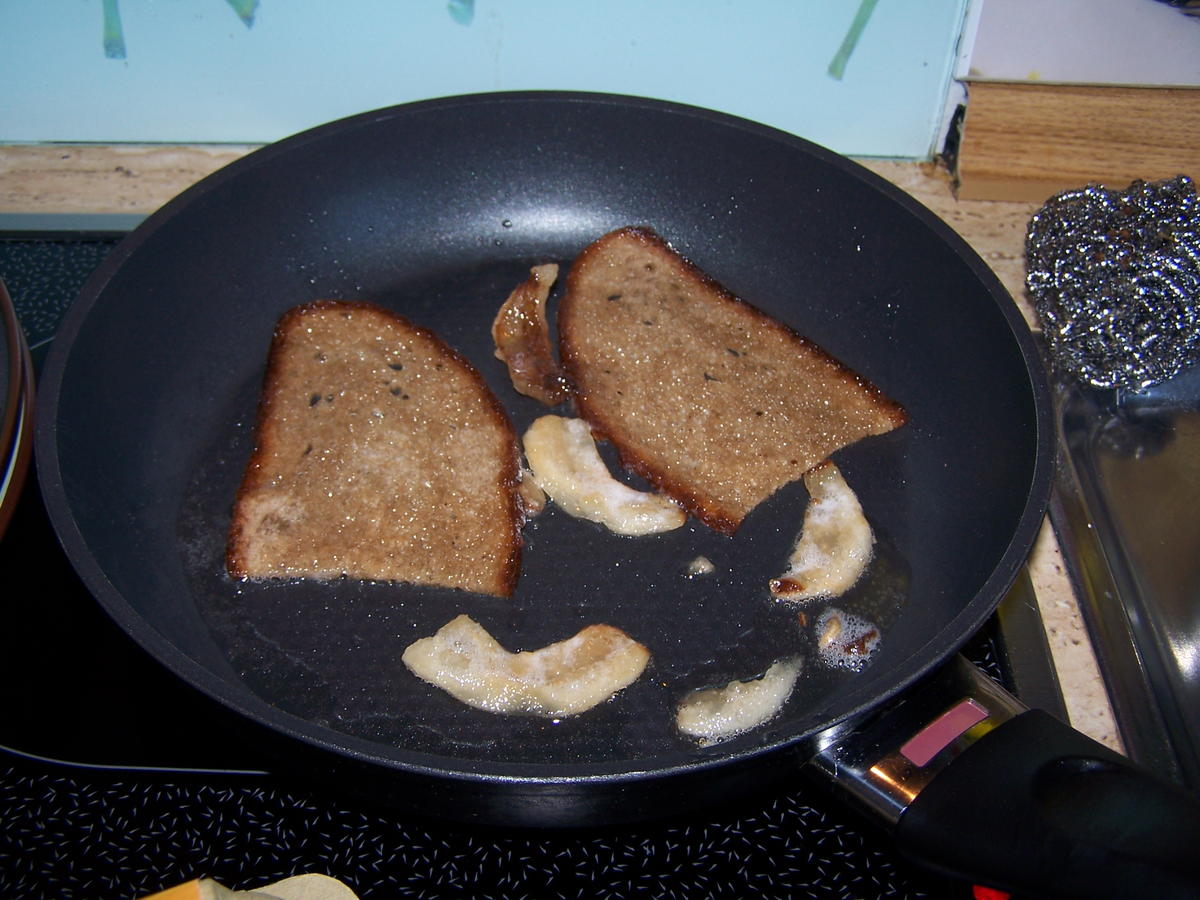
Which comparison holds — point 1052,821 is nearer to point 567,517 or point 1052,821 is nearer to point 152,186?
point 567,517

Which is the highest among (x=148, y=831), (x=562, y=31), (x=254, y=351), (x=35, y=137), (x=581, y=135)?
(x=562, y=31)

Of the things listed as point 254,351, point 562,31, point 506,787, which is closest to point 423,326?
point 254,351

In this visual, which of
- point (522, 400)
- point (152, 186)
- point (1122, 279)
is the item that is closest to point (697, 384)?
point (522, 400)

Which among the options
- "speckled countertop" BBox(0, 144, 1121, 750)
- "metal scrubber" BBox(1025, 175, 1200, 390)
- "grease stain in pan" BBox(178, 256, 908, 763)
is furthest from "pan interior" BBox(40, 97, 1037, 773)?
"speckled countertop" BBox(0, 144, 1121, 750)

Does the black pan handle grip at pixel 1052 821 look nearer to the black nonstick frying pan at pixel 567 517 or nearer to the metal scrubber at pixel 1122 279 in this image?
the black nonstick frying pan at pixel 567 517

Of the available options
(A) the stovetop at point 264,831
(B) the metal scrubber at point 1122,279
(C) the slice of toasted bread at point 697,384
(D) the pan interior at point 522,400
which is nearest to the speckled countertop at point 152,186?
(B) the metal scrubber at point 1122,279

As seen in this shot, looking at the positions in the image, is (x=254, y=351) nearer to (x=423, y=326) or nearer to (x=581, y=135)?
(x=423, y=326)

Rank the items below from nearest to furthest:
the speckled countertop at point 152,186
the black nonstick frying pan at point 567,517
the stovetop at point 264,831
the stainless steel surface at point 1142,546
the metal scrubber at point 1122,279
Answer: the black nonstick frying pan at point 567,517 < the stovetop at point 264,831 < the stainless steel surface at point 1142,546 < the metal scrubber at point 1122,279 < the speckled countertop at point 152,186
